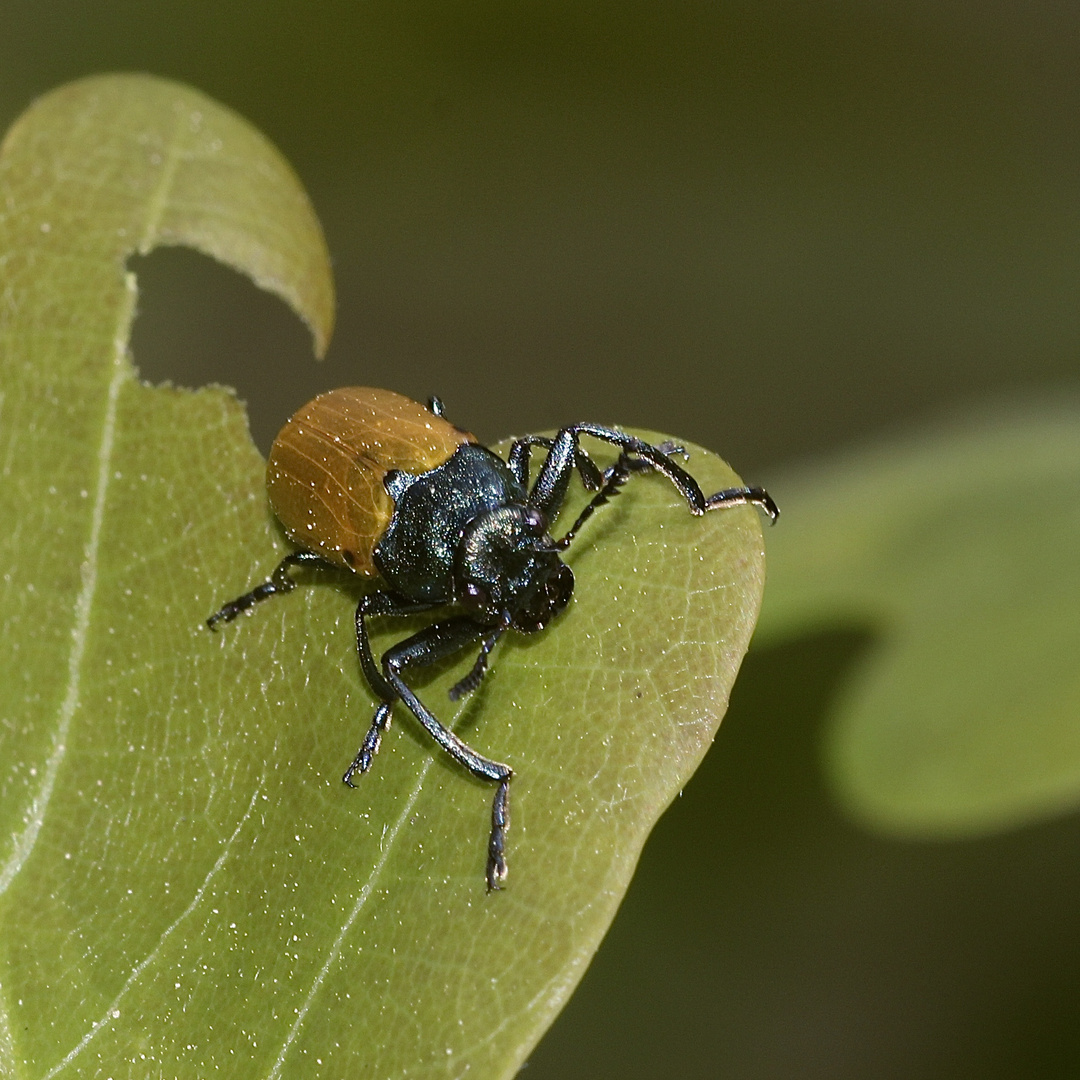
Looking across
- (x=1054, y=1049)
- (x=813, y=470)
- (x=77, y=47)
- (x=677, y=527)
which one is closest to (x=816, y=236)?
(x=813, y=470)

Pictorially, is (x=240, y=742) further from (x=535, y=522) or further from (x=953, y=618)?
(x=953, y=618)

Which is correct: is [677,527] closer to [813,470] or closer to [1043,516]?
[1043,516]

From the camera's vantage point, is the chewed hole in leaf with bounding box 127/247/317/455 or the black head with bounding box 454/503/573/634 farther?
the chewed hole in leaf with bounding box 127/247/317/455

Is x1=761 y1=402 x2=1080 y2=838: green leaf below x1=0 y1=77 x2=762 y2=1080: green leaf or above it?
below

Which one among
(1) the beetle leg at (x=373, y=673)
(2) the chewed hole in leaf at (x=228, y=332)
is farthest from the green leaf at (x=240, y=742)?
(2) the chewed hole in leaf at (x=228, y=332)

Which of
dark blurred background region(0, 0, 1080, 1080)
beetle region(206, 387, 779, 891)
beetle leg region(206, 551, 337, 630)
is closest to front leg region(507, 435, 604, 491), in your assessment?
beetle region(206, 387, 779, 891)

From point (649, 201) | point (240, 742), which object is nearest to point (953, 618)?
point (240, 742)

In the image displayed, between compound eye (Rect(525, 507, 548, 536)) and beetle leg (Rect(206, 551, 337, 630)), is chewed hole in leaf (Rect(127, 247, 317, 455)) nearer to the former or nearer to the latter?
compound eye (Rect(525, 507, 548, 536))
